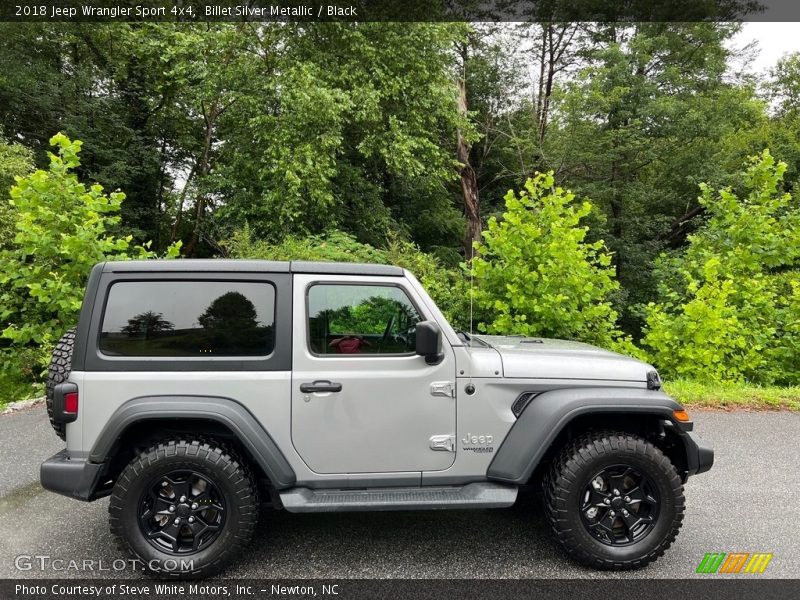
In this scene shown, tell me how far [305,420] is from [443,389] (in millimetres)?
809

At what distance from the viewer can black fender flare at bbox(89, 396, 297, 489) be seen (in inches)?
106

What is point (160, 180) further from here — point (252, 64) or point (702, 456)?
point (702, 456)

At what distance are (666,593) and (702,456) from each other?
2.64ft

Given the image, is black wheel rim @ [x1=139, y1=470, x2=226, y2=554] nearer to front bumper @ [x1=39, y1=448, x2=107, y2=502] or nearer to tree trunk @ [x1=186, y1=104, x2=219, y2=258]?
front bumper @ [x1=39, y1=448, x2=107, y2=502]

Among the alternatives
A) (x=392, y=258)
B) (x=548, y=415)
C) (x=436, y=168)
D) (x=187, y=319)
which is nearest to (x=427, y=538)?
(x=548, y=415)

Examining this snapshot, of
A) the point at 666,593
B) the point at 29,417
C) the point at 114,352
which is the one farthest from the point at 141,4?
the point at 666,593

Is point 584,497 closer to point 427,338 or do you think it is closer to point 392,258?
point 427,338

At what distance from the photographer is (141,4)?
49.3 ft

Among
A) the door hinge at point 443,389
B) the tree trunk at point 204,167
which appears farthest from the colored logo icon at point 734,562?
the tree trunk at point 204,167

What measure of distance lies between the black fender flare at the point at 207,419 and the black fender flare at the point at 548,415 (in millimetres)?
1226

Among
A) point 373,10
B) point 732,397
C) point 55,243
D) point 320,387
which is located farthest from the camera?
point 373,10

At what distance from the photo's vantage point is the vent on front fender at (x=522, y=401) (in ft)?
9.77

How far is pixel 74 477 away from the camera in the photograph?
8.90ft

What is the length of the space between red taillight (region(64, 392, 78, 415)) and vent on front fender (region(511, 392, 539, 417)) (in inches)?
96.7
